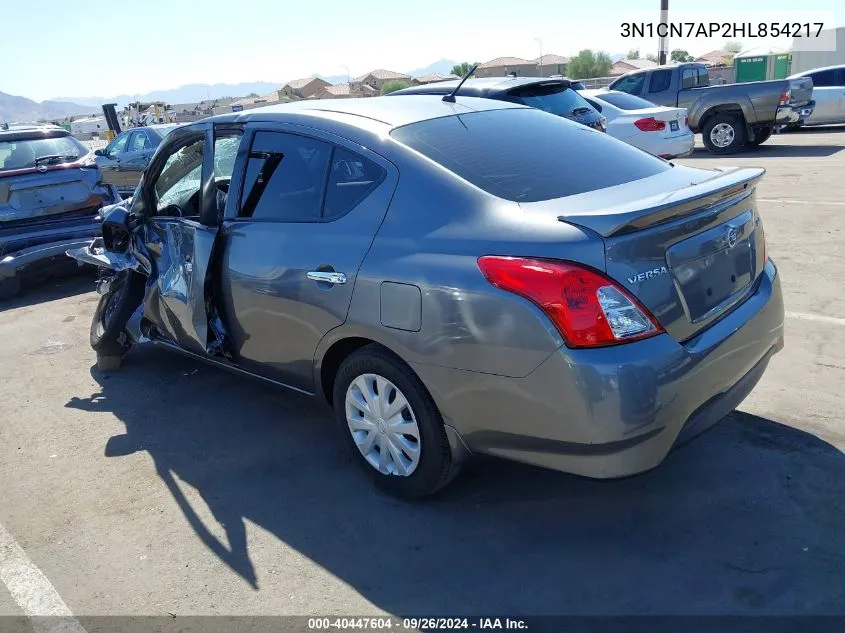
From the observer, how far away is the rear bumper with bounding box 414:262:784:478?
2512 mm

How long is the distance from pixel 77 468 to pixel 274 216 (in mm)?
1847

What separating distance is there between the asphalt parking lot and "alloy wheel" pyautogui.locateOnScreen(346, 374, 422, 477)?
0.22 m

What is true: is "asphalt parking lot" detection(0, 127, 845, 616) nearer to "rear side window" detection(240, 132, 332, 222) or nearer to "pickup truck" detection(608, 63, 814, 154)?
"rear side window" detection(240, 132, 332, 222)

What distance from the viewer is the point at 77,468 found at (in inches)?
159

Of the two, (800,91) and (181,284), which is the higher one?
(181,284)

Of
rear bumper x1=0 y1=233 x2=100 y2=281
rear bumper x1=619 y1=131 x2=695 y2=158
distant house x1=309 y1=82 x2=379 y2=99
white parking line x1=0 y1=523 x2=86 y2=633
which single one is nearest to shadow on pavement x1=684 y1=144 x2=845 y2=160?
rear bumper x1=619 y1=131 x2=695 y2=158

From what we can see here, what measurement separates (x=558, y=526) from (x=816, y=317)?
10.3ft

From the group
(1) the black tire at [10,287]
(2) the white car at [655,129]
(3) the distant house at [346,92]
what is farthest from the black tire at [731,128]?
(3) the distant house at [346,92]

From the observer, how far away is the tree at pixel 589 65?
234ft

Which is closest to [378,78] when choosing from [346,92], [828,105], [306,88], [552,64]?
[306,88]

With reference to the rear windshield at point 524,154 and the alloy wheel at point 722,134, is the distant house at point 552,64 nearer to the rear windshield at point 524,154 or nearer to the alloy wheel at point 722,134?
the alloy wheel at point 722,134

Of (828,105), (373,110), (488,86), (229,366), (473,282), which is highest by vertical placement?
(373,110)

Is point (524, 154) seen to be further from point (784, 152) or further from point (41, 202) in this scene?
point (784, 152)

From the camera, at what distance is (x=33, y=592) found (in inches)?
119
